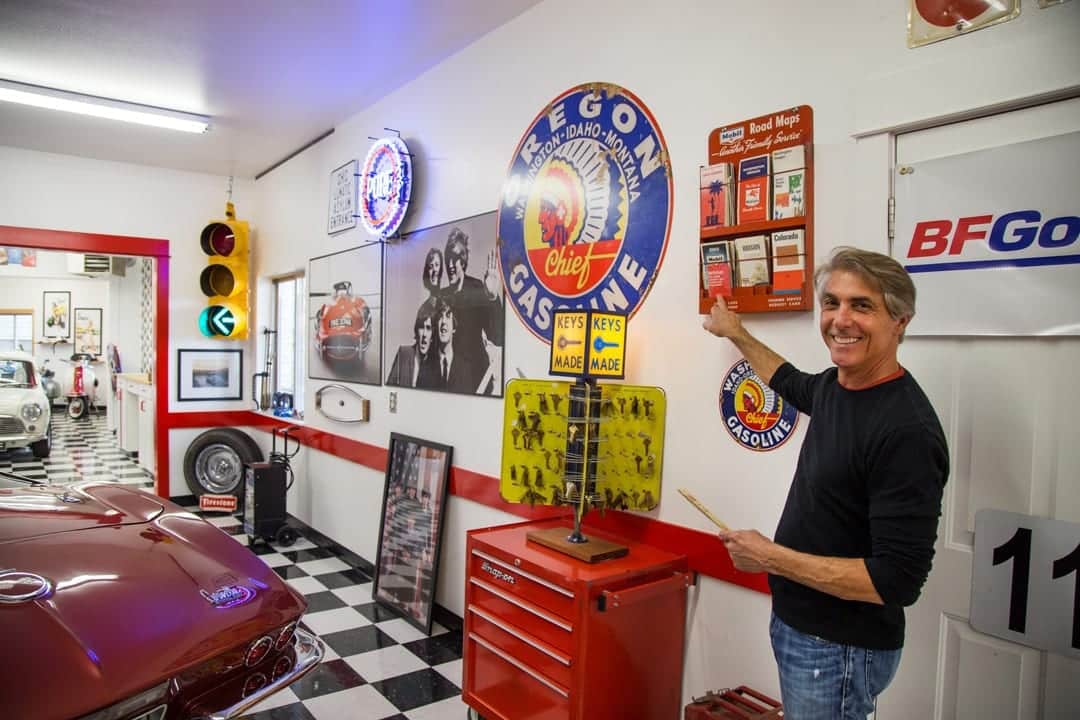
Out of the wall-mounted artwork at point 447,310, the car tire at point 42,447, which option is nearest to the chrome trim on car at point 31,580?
the wall-mounted artwork at point 447,310

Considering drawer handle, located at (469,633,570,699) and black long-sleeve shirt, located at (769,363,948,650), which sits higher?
black long-sleeve shirt, located at (769,363,948,650)

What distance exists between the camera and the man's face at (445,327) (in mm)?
3758

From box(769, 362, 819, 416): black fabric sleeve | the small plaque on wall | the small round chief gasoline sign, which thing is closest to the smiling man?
box(769, 362, 819, 416): black fabric sleeve

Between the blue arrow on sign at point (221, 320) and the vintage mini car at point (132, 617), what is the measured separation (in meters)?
4.37

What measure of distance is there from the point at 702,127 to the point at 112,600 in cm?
234

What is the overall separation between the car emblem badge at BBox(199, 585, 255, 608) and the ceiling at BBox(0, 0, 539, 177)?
107 inches

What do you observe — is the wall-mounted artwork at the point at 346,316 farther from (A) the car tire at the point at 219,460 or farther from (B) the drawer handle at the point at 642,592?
(B) the drawer handle at the point at 642,592

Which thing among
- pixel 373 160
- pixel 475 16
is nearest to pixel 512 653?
pixel 475 16

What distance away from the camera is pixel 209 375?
6559mm

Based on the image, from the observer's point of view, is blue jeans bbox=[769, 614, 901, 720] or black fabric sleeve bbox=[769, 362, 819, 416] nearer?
blue jeans bbox=[769, 614, 901, 720]

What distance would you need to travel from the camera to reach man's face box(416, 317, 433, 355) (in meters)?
3.96

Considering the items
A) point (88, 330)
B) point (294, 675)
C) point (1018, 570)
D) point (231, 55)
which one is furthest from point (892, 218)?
point (88, 330)

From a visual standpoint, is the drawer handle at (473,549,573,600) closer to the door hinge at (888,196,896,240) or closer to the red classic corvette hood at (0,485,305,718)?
the red classic corvette hood at (0,485,305,718)

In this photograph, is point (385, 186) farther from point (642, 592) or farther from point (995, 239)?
point (995, 239)
